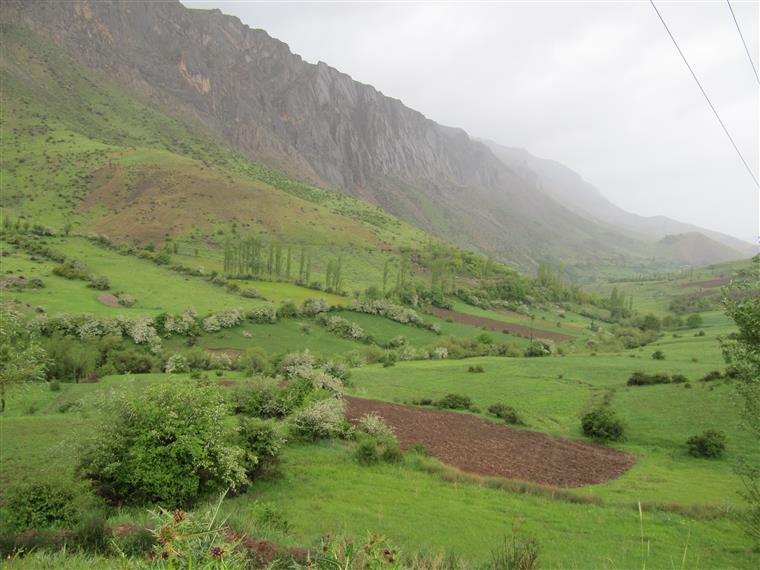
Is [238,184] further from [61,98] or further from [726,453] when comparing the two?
[726,453]

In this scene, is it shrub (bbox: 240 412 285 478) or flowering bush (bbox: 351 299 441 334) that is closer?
shrub (bbox: 240 412 285 478)

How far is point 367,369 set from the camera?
2331 inches

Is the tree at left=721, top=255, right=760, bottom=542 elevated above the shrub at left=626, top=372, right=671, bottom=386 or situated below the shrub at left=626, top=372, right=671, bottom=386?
above

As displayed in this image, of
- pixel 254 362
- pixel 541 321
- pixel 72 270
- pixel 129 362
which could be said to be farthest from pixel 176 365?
pixel 541 321

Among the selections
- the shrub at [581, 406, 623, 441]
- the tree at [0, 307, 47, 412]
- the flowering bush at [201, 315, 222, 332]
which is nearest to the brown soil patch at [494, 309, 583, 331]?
the flowering bush at [201, 315, 222, 332]

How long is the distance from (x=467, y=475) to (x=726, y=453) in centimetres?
1920

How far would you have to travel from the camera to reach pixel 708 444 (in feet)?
102

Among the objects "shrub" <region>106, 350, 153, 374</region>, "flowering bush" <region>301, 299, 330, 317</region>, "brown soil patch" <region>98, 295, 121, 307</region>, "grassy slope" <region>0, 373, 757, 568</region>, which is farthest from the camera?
"flowering bush" <region>301, 299, 330, 317</region>

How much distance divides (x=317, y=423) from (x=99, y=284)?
214ft

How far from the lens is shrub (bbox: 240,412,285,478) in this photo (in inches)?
962

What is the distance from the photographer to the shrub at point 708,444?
1216 inches

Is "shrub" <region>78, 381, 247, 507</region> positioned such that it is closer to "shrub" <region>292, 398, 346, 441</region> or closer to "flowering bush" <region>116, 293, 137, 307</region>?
"shrub" <region>292, 398, 346, 441</region>

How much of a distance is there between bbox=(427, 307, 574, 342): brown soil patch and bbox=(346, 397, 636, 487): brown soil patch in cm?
5722

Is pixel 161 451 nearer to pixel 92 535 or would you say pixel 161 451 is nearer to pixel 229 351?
pixel 92 535
